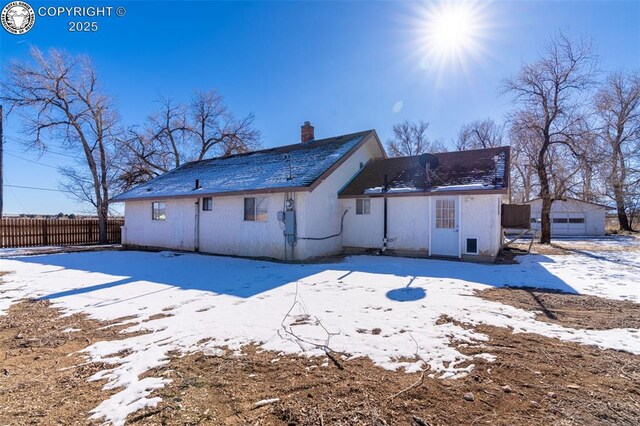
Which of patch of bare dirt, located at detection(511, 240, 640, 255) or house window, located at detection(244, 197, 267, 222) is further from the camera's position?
patch of bare dirt, located at detection(511, 240, 640, 255)

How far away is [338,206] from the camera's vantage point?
41.0 ft

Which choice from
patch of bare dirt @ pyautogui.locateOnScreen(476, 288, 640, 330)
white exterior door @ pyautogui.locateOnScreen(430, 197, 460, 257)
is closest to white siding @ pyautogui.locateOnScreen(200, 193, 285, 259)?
white exterior door @ pyautogui.locateOnScreen(430, 197, 460, 257)

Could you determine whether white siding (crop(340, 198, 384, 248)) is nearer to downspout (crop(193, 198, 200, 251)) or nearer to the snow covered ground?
the snow covered ground

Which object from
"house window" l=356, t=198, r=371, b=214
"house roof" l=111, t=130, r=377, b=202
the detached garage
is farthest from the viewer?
the detached garage

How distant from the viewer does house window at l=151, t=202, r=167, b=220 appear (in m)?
14.4

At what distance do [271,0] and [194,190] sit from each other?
781cm

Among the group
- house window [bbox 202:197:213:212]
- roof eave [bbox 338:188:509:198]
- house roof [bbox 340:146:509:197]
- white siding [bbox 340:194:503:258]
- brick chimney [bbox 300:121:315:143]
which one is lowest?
white siding [bbox 340:194:503:258]

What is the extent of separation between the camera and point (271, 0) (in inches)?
405

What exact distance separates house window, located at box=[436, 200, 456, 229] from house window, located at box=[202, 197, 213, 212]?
8.80 m

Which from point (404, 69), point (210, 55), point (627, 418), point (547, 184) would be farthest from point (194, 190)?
point (547, 184)

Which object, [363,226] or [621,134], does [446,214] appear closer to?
[363,226]

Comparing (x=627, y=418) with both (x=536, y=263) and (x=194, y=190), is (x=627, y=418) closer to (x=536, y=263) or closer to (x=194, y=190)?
(x=536, y=263)

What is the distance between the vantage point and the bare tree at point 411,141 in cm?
3425

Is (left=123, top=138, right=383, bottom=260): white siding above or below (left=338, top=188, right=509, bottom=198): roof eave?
below
